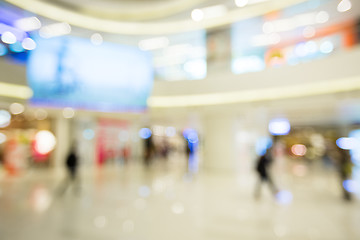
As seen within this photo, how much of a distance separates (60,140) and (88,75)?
7.00m

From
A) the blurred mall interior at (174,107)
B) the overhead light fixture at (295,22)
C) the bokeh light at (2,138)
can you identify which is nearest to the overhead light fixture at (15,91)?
the blurred mall interior at (174,107)

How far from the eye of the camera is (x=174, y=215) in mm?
5727

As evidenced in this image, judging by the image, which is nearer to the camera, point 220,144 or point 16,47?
point 16,47

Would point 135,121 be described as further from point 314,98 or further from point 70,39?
point 314,98

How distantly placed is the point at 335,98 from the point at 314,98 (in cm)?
89

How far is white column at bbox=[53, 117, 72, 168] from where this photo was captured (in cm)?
1705

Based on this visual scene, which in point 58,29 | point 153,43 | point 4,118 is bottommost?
point 4,118

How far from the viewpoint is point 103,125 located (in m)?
19.2

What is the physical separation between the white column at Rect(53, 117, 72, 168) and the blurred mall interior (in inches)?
3.8

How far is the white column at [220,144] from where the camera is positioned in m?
15.9

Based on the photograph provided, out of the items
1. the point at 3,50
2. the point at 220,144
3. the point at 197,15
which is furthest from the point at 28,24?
the point at 220,144

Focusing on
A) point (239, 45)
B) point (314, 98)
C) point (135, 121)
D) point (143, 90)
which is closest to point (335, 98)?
point (314, 98)

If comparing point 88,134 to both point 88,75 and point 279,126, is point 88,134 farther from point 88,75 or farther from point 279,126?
point 279,126

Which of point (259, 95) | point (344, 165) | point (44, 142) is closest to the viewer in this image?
point (344, 165)
